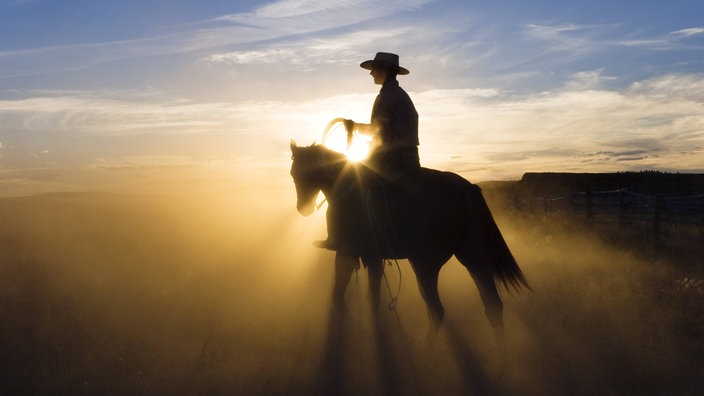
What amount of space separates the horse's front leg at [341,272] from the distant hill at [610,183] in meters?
30.3

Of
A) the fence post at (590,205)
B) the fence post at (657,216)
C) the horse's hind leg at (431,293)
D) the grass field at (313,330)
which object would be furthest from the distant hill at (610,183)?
the horse's hind leg at (431,293)

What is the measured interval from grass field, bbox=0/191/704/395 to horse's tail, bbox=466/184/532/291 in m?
0.98

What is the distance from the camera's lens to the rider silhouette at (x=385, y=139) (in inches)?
291

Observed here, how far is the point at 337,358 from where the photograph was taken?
288 inches

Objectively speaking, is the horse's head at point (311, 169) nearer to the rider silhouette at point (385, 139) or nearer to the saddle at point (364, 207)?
the saddle at point (364, 207)

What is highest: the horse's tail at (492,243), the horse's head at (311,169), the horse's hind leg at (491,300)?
the horse's head at (311,169)

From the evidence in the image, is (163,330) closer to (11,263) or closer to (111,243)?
(11,263)

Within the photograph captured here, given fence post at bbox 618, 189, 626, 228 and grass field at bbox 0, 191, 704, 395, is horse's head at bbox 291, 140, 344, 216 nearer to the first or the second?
grass field at bbox 0, 191, 704, 395

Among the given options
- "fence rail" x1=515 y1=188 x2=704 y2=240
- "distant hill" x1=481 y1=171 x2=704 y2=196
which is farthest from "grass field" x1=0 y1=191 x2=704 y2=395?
"distant hill" x1=481 y1=171 x2=704 y2=196

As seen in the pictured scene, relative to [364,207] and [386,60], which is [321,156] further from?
[386,60]

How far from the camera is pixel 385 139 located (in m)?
7.42

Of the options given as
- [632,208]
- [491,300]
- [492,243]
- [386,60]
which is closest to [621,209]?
[632,208]

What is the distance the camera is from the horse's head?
7.92 meters

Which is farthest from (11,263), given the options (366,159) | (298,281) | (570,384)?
(570,384)
